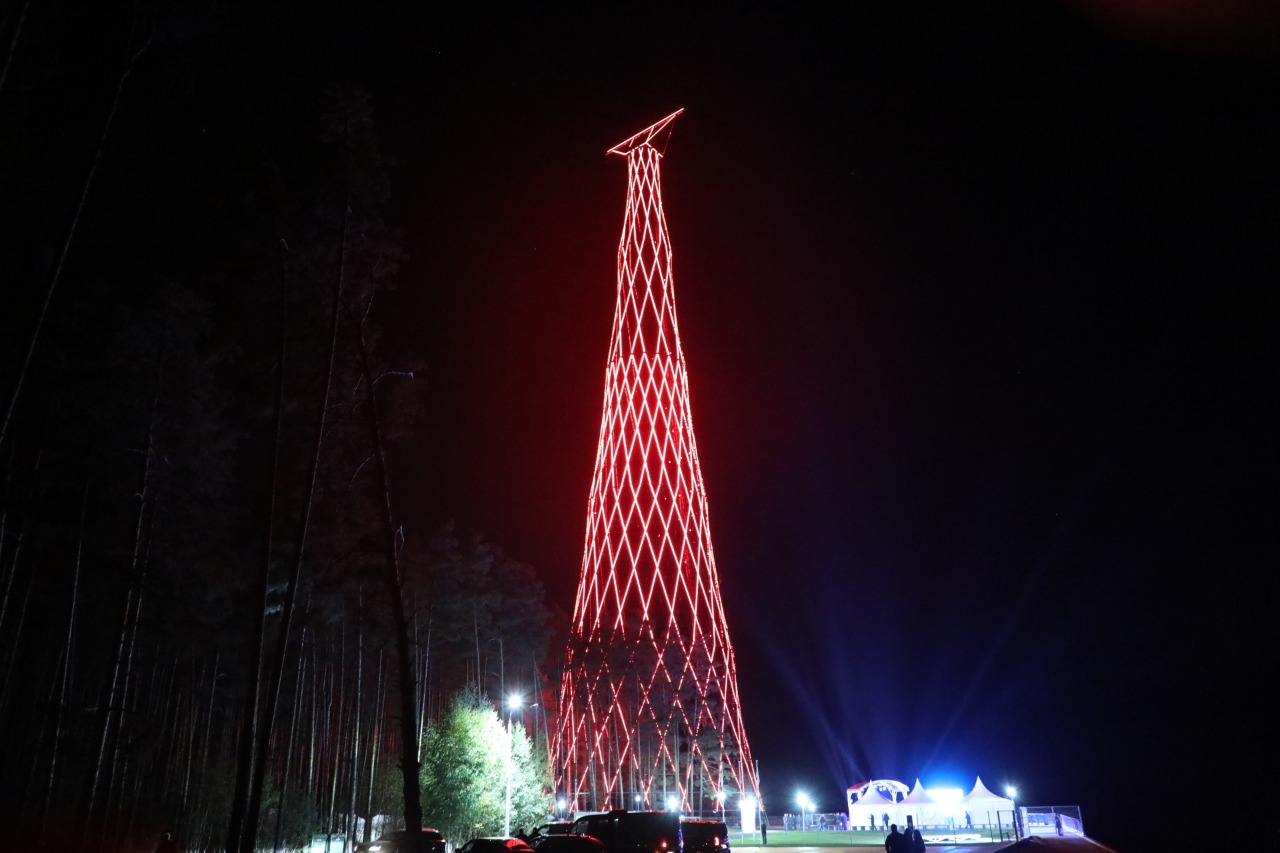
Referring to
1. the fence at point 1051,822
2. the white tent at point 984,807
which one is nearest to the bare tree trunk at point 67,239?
the fence at point 1051,822

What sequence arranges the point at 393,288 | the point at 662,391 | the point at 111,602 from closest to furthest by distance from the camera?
the point at 393,288 < the point at 111,602 < the point at 662,391

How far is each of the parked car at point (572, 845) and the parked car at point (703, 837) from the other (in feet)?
10.1

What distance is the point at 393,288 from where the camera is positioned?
54.5 feet

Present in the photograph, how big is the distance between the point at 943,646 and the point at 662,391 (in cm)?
5201

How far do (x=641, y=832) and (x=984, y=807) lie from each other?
33.4 metres

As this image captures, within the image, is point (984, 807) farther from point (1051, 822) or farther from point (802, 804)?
point (802, 804)

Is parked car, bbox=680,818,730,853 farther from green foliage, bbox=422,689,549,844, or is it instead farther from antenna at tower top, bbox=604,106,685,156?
antenna at tower top, bbox=604,106,685,156

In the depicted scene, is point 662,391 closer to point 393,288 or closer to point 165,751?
point 393,288

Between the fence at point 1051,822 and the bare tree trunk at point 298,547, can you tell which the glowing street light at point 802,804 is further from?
the bare tree trunk at point 298,547

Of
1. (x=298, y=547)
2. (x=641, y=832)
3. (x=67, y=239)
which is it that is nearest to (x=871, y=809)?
(x=641, y=832)

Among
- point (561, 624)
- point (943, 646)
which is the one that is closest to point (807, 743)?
point (943, 646)

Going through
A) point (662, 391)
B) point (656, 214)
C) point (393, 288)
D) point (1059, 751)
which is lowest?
point (1059, 751)

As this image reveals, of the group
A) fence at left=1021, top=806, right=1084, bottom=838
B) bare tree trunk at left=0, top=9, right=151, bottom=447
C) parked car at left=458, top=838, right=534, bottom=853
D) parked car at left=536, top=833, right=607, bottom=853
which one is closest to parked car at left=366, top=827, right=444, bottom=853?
parked car at left=458, top=838, right=534, bottom=853

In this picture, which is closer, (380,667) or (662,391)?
(662,391)
